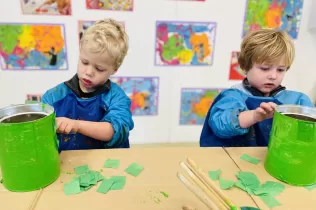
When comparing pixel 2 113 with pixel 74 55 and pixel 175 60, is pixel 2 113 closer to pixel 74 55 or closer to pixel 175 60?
pixel 74 55

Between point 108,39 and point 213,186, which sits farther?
point 108,39

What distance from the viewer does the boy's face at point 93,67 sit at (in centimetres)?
90

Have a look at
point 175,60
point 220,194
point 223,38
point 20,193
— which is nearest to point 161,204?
point 220,194

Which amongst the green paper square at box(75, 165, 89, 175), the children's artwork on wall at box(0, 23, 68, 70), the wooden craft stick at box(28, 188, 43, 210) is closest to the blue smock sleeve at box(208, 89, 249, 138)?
the green paper square at box(75, 165, 89, 175)

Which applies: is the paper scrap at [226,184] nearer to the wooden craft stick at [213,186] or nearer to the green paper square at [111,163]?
the wooden craft stick at [213,186]

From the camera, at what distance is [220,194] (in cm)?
50

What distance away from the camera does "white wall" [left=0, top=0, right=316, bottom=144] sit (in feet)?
5.42

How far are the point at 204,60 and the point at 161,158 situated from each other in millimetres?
1176

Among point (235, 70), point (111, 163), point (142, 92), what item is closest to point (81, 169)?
point (111, 163)

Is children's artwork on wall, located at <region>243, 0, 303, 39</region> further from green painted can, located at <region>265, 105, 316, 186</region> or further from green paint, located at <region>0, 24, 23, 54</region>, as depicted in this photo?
green paint, located at <region>0, 24, 23, 54</region>

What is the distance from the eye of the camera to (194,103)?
1.89 m

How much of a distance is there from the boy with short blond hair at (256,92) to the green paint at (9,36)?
1241 mm

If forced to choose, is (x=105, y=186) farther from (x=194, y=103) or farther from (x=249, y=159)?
(x=194, y=103)

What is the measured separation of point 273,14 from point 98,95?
1340 millimetres
